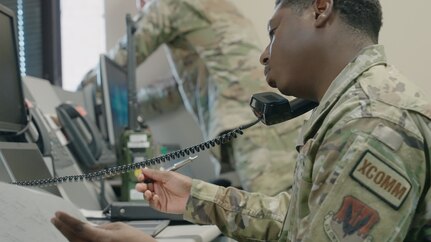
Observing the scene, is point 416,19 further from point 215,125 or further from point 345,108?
point 345,108

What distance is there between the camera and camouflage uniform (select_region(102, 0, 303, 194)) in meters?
2.16

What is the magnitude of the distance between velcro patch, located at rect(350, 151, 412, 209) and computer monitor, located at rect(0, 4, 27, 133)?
88 cm

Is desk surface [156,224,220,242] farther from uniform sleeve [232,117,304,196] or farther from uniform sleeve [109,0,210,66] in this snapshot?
uniform sleeve [109,0,210,66]

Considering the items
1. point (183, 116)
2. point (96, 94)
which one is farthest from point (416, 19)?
point (96, 94)

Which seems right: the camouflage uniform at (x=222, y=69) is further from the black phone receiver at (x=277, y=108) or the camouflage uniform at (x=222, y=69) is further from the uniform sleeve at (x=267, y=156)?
the black phone receiver at (x=277, y=108)

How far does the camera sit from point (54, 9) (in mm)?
3252

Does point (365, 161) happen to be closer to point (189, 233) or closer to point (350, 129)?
point (350, 129)

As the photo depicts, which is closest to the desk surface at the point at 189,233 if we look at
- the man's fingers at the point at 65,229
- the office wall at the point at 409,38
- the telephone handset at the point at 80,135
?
the man's fingers at the point at 65,229

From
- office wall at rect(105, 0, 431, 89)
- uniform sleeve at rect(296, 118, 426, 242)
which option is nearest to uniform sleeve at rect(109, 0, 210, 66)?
office wall at rect(105, 0, 431, 89)

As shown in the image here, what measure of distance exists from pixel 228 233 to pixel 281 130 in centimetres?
102

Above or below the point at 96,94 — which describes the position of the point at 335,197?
above

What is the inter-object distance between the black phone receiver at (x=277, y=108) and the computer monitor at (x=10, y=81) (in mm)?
567

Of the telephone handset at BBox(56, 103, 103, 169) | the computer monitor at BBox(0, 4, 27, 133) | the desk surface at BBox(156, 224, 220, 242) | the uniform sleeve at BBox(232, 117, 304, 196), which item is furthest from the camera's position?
the uniform sleeve at BBox(232, 117, 304, 196)

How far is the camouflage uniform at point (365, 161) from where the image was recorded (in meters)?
0.67
